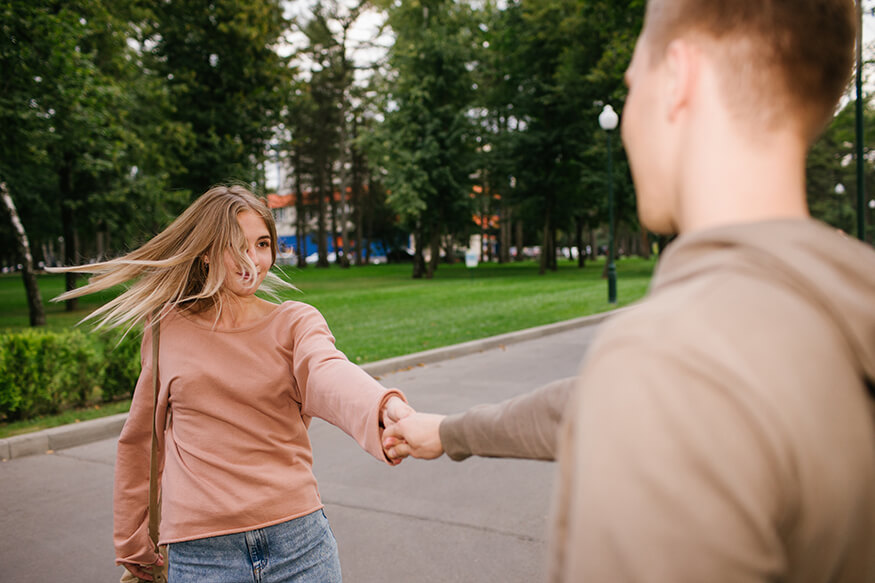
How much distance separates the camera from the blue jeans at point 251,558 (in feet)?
7.22

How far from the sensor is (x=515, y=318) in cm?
1667

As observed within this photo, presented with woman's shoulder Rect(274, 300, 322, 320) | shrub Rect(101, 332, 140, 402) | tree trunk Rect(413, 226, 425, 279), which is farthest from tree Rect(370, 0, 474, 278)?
woman's shoulder Rect(274, 300, 322, 320)

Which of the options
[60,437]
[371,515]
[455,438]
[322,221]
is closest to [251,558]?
[455,438]

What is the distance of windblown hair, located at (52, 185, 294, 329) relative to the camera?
8.24 ft

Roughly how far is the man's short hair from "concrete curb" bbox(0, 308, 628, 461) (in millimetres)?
1404

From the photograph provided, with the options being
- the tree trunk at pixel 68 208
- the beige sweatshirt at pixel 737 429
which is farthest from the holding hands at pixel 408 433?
the tree trunk at pixel 68 208

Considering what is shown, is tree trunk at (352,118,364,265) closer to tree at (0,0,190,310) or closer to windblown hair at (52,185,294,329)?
tree at (0,0,190,310)

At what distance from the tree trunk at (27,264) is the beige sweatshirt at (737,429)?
19.0m

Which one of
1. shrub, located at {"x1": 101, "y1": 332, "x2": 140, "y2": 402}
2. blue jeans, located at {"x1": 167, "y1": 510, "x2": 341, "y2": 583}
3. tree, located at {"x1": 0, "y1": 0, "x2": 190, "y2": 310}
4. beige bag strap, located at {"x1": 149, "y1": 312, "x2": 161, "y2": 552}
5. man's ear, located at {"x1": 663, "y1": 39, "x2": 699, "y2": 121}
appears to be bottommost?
shrub, located at {"x1": 101, "y1": 332, "x2": 140, "y2": 402}

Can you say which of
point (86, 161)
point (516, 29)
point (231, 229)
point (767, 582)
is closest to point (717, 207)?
point (767, 582)

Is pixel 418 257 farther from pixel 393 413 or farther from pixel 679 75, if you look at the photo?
pixel 679 75

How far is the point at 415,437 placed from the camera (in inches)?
72.5

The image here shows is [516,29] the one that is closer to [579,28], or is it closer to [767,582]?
[579,28]

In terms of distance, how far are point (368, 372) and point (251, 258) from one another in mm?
8070
